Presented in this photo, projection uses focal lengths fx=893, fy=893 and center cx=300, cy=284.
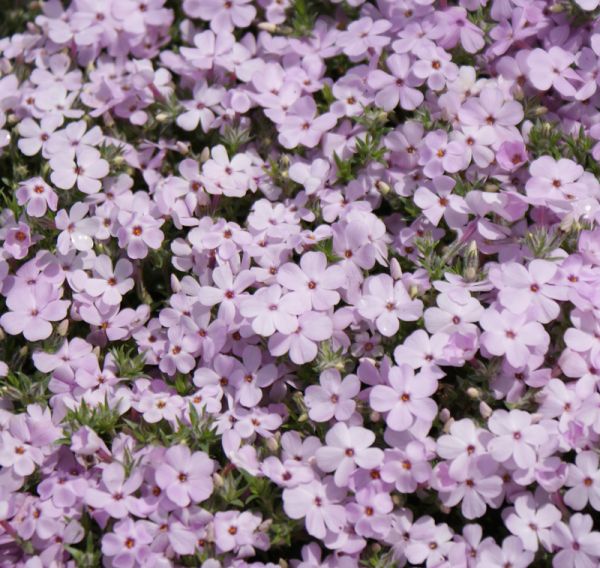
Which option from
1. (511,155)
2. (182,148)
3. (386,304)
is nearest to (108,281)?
(182,148)

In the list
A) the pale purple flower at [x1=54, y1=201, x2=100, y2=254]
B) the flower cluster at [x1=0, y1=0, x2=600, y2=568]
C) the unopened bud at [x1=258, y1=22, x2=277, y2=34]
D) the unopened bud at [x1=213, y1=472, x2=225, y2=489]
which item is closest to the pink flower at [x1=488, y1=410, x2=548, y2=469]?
the flower cluster at [x1=0, y1=0, x2=600, y2=568]

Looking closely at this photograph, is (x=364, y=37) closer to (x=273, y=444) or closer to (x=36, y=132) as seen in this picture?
(x=36, y=132)

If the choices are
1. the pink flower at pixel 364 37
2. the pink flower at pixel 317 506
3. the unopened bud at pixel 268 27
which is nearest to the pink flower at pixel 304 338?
the pink flower at pixel 317 506

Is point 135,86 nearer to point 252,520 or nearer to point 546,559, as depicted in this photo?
point 252,520

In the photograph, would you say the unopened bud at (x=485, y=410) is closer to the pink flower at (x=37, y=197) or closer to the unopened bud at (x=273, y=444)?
the unopened bud at (x=273, y=444)

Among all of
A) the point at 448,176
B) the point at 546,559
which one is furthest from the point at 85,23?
the point at 546,559

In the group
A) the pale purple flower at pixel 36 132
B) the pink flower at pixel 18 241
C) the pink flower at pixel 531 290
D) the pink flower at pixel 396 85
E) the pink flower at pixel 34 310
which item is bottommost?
the pink flower at pixel 34 310
